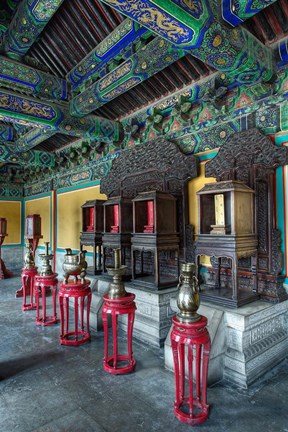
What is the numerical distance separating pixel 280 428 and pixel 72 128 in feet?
14.6

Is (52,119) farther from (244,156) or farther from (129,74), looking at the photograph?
(244,156)

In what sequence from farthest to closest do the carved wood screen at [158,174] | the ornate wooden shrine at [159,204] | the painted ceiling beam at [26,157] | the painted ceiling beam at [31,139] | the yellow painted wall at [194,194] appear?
the painted ceiling beam at [26,157]
the painted ceiling beam at [31,139]
the carved wood screen at [158,174]
the yellow painted wall at [194,194]
the ornate wooden shrine at [159,204]

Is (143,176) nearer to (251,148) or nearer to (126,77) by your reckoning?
(126,77)

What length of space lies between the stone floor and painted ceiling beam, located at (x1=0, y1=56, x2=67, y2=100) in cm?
353

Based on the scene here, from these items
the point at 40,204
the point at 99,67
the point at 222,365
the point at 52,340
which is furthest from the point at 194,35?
the point at 40,204

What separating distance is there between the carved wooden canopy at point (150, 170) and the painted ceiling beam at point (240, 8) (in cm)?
172

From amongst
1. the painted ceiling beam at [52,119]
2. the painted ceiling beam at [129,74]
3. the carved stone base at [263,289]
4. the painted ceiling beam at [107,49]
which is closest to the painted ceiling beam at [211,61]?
the painted ceiling beam at [129,74]

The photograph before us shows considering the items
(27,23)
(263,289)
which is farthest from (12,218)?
(263,289)

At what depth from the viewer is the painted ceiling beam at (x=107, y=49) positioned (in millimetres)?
3258

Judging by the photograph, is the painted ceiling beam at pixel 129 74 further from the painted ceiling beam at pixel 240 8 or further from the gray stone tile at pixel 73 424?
the gray stone tile at pixel 73 424

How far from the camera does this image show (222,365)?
2.49 meters

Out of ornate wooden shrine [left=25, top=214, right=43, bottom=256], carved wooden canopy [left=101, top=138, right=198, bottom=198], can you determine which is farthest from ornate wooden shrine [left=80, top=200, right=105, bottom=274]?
ornate wooden shrine [left=25, top=214, right=43, bottom=256]

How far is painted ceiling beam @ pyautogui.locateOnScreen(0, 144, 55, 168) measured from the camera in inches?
257

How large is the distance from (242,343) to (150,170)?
9.16 ft
